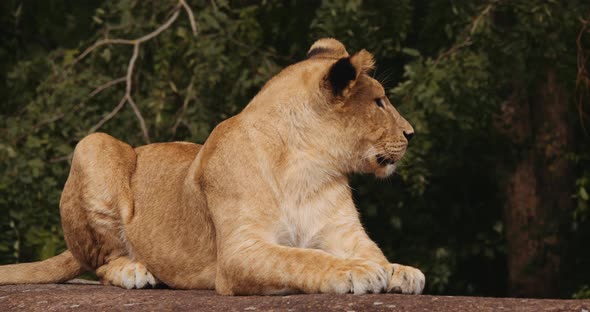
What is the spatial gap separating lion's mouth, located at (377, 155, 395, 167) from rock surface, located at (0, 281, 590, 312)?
1025mm

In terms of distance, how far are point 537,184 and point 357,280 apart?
5.27 metres

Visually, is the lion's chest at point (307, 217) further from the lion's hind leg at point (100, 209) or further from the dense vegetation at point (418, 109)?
the dense vegetation at point (418, 109)

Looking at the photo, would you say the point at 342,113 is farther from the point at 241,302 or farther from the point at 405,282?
the point at 241,302

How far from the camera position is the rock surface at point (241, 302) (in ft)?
13.9

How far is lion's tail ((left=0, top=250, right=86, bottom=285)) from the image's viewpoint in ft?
20.8

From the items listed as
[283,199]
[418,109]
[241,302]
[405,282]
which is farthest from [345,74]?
[418,109]

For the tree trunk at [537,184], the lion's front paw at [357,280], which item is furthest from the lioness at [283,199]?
the tree trunk at [537,184]

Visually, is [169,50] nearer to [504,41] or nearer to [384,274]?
[504,41]

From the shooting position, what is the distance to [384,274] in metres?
4.60

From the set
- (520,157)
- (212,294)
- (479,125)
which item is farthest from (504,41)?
(212,294)

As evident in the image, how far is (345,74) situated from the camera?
530 cm

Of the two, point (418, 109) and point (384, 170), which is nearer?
point (384, 170)

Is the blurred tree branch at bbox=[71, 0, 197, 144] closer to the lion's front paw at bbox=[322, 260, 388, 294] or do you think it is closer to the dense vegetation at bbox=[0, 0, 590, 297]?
the dense vegetation at bbox=[0, 0, 590, 297]

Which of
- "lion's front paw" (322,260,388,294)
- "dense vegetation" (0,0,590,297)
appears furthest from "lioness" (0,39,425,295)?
"dense vegetation" (0,0,590,297)
